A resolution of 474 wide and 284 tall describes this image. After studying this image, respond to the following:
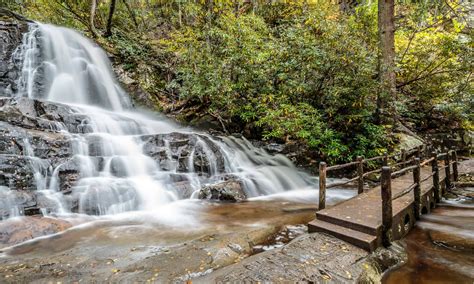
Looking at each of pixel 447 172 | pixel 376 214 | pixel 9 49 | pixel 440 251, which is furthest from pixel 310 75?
pixel 9 49

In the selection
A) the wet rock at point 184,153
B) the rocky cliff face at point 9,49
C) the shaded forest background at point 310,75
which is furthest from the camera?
the rocky cliff face at point 9,49

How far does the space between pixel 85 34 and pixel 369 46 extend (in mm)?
14225

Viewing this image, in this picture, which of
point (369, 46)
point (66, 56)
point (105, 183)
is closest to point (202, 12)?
point (66, 56)

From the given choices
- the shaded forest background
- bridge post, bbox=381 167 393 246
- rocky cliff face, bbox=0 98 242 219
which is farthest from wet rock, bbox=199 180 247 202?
bridge post, bbox=381 167 393 246

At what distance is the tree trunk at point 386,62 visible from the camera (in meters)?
9.06

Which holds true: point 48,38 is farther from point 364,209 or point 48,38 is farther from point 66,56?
point 364,209

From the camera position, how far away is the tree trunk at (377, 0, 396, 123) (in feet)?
29.7

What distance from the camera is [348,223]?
380 cm

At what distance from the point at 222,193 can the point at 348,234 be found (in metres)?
3.88

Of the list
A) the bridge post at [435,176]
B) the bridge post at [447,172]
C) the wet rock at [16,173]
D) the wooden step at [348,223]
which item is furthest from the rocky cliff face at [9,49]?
the bridge post at [447,172]

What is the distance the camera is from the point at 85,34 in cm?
1436

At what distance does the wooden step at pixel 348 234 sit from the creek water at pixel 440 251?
37 centimetres

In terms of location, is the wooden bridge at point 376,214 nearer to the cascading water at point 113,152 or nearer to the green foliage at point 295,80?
the cascading water at point 113,152

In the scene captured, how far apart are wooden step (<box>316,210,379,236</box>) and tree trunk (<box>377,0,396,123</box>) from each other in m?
6.63
